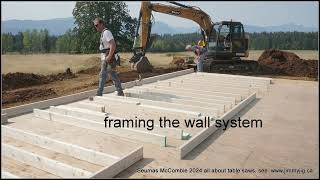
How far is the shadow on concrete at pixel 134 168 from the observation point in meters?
3.63

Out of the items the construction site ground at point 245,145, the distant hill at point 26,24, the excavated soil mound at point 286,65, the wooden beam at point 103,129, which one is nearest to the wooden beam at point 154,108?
the construction site ground at point 245,145

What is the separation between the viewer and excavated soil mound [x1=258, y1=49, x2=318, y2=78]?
50.7 feet

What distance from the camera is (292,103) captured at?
7.41 metres

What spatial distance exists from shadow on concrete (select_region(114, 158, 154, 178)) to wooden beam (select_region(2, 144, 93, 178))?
0.42 meters

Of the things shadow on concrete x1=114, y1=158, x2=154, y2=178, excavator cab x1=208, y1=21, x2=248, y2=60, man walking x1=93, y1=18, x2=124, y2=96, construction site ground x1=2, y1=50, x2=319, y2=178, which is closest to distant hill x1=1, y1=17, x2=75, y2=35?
man walking x1=93, y1=18, x2=124, y2=96

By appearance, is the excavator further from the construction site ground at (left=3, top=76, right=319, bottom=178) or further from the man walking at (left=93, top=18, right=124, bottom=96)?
the construction site ground at (left=3, top=76, right=319, bottom=178)

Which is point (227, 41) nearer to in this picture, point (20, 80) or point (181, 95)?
point (181, 95)

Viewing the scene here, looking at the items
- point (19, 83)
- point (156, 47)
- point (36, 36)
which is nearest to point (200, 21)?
point (19, 83)

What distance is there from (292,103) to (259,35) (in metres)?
48.9

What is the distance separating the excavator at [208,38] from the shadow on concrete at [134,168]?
929 centimetres

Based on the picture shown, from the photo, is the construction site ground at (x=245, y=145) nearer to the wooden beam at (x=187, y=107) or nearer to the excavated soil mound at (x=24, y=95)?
the wooden beam at (x=187, y=107)

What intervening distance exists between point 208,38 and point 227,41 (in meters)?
0.87

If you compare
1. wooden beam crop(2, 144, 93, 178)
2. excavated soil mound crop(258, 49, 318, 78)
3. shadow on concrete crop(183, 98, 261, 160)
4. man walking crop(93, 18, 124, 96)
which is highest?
man walking crop(93, 18, 124, 96)

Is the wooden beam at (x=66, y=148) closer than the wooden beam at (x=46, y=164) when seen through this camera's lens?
No
